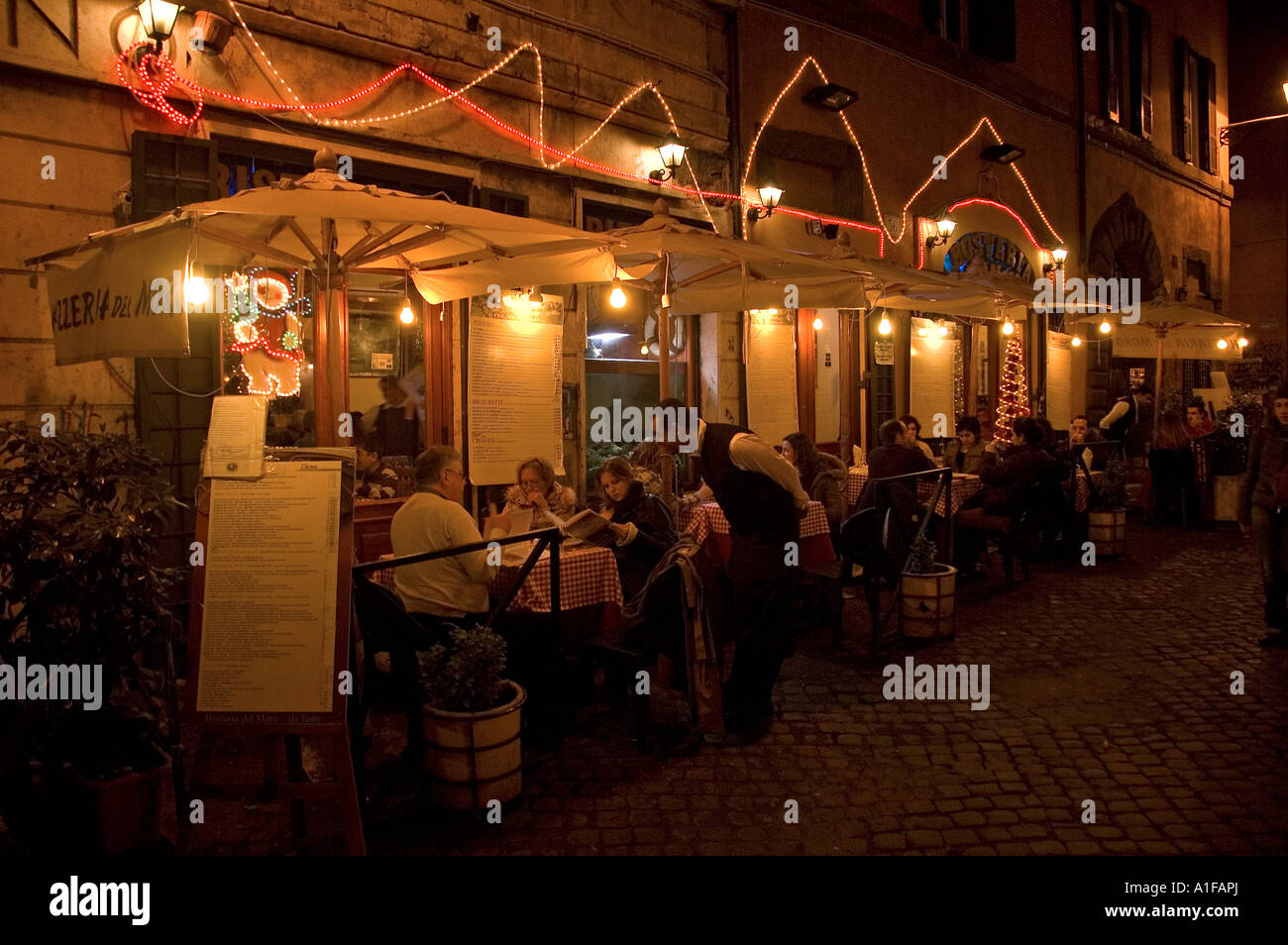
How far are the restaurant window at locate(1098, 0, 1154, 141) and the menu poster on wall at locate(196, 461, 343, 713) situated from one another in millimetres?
18196

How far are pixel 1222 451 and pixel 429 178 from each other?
33.9 feet

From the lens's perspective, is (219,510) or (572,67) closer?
(219,510)

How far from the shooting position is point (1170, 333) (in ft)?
43.7

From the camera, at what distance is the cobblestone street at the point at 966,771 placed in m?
3.82

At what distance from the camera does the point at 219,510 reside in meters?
3.72

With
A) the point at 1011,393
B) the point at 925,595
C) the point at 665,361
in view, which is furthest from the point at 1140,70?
the point at 925,595

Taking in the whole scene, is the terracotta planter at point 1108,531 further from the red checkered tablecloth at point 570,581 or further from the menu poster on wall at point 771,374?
the red checkered tablecloth at point 570,581

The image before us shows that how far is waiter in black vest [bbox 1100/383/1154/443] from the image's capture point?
1287 cm

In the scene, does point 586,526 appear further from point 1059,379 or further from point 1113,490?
point 1059,379

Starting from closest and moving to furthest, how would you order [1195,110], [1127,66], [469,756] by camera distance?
1. [469,756]
2. [1127,66]
3. [1195,110]

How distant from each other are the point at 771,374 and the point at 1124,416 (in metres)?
5.49

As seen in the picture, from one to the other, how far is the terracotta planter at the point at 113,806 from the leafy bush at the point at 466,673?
1.08 metres
